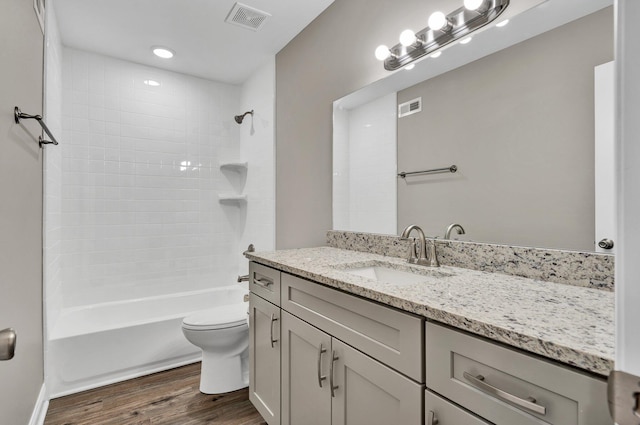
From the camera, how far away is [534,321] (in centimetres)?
66

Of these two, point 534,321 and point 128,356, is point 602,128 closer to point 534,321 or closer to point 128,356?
point 534,321

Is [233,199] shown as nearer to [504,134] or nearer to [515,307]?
[504,134]

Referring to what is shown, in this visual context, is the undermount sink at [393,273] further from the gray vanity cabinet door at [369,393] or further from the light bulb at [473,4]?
the light bulb at [473,4]

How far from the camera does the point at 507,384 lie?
2.10ft

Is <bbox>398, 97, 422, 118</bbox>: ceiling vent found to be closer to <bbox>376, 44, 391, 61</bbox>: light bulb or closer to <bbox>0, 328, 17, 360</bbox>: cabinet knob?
<bbox>376, 44, 391, 61</bbox>: light bulb

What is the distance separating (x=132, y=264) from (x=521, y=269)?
9.73 feet

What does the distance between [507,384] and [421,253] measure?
2.53 feet

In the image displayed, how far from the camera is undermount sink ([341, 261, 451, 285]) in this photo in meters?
1.27

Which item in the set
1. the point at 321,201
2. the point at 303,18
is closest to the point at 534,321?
the point at 321,201

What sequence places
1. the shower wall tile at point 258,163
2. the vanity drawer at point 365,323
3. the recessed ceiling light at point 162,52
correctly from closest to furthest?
the vanity drawer at point 365,323
the recessed ceiling light at point 162,52
the shower wall tile at point 258,163

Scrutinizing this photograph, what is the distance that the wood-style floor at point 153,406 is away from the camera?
1.79 meters

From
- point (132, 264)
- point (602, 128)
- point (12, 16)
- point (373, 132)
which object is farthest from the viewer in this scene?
point (132, 264)

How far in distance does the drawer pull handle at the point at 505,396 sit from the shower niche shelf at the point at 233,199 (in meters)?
2.75

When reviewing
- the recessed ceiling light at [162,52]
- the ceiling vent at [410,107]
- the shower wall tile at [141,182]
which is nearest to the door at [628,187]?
the ceiling vent at [410,107]
